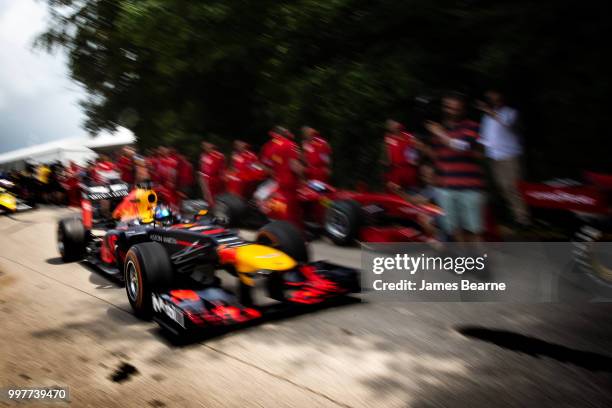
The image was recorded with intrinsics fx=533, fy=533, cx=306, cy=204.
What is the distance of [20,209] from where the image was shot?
15.9m

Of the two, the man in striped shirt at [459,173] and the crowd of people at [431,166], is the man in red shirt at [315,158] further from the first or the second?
the man in striped shirt at [459,173]

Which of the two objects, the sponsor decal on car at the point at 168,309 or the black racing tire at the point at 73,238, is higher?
the sponsor decal on car at the point at 168,309

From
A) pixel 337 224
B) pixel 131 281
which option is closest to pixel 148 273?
pixel 131 281

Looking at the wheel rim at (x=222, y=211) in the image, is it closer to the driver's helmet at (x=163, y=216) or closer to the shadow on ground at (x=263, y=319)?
the driver's helmet at (x=163, y=216)

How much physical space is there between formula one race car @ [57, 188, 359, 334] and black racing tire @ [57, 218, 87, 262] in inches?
77.1

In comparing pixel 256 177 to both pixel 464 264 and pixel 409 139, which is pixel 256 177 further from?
pixel 464 264

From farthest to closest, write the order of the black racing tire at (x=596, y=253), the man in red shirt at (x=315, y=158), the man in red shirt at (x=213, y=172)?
the man in red shirt at (x=213, y=172)
the man in red shirt at (x=315, y=158)
the black racing tire at (x=596, y=253)

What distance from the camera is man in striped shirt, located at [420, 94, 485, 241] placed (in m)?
5.41

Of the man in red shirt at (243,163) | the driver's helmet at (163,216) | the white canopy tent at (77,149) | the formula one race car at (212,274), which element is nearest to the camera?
the formula one race car at (212,274)

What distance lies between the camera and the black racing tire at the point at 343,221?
7594mm

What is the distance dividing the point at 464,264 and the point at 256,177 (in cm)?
593

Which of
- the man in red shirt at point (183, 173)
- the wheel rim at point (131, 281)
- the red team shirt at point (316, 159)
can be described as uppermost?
the red team shirt at point (316, 159)

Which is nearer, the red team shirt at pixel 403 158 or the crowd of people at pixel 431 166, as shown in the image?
the crowd of people at pixel 431 166

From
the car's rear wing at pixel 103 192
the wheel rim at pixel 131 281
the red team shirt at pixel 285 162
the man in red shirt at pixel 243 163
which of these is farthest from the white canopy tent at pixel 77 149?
the wheel rim at pixel 131 281
